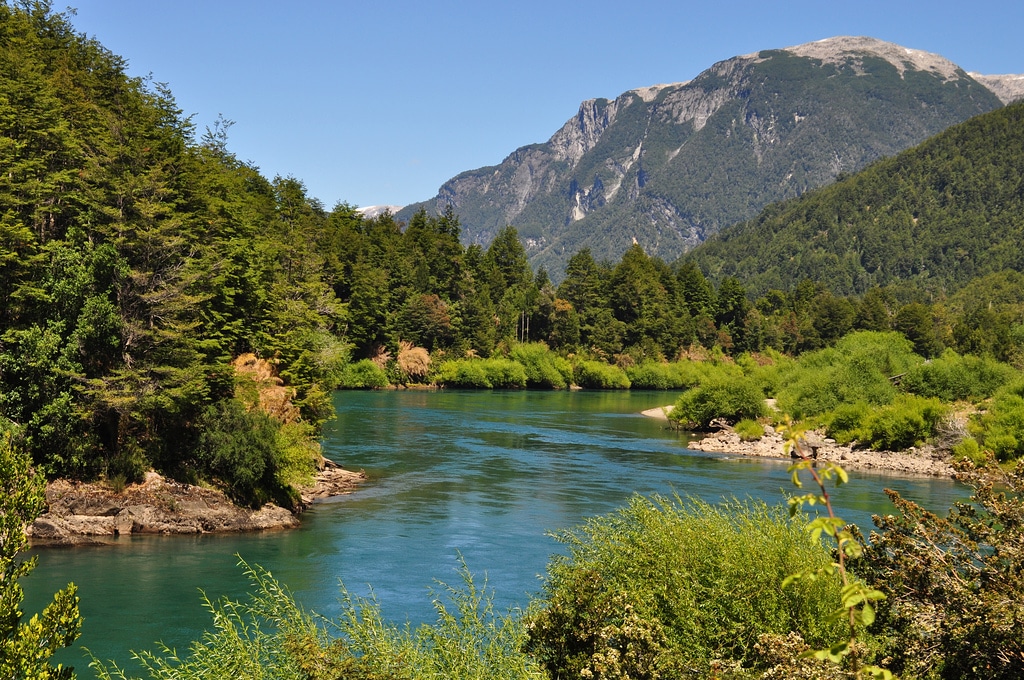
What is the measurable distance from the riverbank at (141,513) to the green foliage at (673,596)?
1746 cm

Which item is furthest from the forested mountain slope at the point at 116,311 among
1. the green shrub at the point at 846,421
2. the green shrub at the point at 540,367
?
the green shrub at the point at 540,367

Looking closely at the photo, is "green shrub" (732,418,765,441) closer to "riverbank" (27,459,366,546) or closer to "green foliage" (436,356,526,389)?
"riverbank" (27,459,366,546)

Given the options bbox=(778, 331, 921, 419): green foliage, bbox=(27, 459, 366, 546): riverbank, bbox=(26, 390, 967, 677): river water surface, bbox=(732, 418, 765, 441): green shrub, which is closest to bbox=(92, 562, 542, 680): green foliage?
bbox=(26, 390, 967, 677): river water surface

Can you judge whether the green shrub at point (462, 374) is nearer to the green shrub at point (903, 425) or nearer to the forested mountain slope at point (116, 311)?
the green shrub at point (903, 425)

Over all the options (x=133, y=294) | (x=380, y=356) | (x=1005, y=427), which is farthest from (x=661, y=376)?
(x=133, y=294)

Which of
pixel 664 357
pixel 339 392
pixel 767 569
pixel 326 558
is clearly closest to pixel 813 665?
pixel 767 569

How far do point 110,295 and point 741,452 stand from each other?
37.9 metres

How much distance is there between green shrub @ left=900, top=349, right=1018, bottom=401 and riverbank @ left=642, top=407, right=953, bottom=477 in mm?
12047

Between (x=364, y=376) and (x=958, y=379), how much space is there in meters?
57.7

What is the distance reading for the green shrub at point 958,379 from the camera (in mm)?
67375

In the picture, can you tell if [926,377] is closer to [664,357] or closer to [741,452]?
[741,452]

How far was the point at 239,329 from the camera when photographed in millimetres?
41250

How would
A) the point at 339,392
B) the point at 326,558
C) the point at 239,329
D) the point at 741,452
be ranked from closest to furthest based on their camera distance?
1. the point at 326,558
2. the point at 239,329
3. the point at 741,452
4. the point at 339,392

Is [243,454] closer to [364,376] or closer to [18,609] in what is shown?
[18,609]
